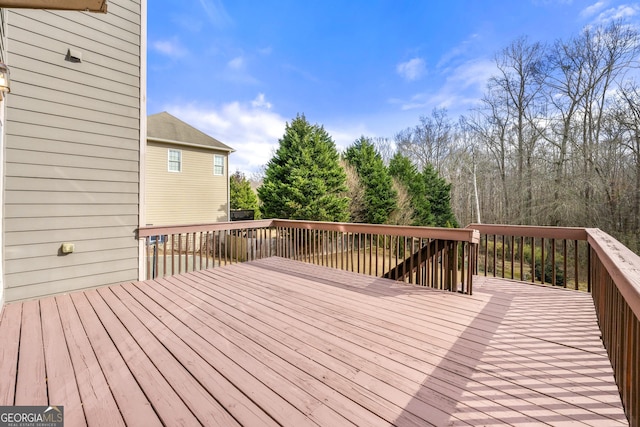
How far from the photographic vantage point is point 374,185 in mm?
14203

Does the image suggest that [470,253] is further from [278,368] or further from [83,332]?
[83,332]

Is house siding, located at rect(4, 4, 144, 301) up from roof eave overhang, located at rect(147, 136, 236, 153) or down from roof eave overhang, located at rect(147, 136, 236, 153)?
down

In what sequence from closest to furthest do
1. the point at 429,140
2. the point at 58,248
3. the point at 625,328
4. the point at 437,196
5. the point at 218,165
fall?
the point at 625,328 → the point at 58,248 → the point at 218,165 → the point at 437,196 → the point at 429,140

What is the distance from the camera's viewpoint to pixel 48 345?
2.18 m

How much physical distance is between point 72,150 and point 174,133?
8409 mm

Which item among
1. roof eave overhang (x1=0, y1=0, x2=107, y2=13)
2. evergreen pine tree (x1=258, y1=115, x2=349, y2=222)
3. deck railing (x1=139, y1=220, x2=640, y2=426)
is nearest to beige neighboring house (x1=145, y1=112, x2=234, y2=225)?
evergreen pine tree (x1=258, y1=115, x2=349, y2=222)

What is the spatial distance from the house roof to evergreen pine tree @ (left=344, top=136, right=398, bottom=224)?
6405 millimetres

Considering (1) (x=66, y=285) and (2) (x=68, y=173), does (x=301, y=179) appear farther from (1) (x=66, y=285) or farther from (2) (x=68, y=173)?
(1) (x=66, y=285)

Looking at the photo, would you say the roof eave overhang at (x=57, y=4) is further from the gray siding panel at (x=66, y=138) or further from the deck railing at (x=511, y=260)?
the deck railing at (x=511, y=260)

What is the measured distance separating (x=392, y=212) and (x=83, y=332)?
13.6 m

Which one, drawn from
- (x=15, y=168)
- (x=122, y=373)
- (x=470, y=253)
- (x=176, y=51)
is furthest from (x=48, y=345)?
(x=176, y=51)

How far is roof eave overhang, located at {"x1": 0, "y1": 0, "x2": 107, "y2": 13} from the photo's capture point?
142cm

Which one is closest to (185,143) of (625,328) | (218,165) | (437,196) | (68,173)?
(218,165)

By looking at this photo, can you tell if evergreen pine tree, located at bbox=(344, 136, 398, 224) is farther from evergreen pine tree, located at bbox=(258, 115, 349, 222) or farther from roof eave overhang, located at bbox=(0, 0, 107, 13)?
roof eave overhang, located at bbox=(0, 0, 107, 13)
